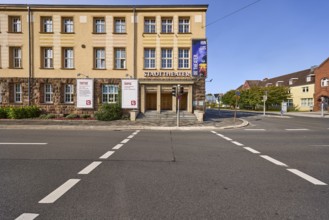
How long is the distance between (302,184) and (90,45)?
2121cm

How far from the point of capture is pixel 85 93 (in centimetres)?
2025

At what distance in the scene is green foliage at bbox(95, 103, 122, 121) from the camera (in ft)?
59.7

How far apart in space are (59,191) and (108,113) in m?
15.0

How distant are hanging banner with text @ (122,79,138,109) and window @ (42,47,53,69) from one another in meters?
8.20

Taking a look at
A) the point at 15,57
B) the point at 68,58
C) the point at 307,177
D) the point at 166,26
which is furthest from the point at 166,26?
the point at 307,177

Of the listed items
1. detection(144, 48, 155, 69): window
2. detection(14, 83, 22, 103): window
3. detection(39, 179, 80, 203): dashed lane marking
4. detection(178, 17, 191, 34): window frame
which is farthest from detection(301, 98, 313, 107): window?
detection(14, 83, 22, 103): window

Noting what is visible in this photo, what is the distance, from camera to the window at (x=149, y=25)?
68.2 feet

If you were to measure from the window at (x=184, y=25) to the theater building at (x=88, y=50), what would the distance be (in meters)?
0.12

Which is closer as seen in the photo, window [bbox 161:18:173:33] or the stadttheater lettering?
the stadttheater lettering

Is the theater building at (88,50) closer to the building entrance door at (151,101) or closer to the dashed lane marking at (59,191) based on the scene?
the building entrance door at (151,101)

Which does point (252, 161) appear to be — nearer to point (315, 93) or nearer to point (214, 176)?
point (214, 176)

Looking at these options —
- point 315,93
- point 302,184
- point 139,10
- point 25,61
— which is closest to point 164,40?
point 139,10

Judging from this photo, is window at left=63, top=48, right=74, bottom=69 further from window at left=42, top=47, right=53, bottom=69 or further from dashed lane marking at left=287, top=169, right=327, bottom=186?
dashed lane marking at left=287, top=169, right=327, bottom=186

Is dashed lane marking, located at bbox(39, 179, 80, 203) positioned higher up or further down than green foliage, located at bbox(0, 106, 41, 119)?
further down
